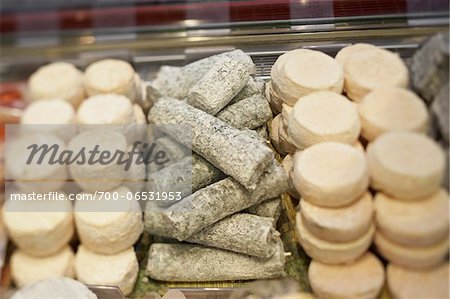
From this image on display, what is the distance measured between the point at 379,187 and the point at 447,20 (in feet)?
1.58

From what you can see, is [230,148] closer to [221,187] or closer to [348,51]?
[221,187]

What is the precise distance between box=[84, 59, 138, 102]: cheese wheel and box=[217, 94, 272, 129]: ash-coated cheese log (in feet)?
1.31

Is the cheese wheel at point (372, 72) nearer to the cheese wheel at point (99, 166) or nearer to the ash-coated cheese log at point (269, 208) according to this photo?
the ash-coated cheese log at point (269, 208)

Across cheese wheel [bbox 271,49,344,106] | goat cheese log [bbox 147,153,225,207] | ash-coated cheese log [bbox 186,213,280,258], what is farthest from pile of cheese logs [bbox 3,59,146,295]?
cheese wheel [bbox 271,49,344,106]

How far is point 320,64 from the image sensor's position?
5.02 feet

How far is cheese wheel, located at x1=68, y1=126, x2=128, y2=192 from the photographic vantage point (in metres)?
1.65

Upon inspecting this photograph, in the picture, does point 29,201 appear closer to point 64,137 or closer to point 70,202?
point 70,202

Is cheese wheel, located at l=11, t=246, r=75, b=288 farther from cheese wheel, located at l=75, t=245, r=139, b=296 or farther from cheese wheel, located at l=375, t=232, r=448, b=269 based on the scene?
cheese wheel, located at l=375, t=232, r=448, b=269

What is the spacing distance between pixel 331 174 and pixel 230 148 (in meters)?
0.34

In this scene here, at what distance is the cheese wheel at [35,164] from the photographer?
1646 mm

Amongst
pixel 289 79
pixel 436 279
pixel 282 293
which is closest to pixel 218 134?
pixel 289 79

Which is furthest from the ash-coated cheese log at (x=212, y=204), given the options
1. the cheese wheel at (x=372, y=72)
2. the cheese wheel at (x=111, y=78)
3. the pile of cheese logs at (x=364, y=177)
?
the cheese wheel at (x=111, y=78)

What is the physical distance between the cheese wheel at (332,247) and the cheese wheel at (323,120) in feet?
A: 0.64

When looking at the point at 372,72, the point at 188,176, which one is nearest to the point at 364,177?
the point at 372,72
